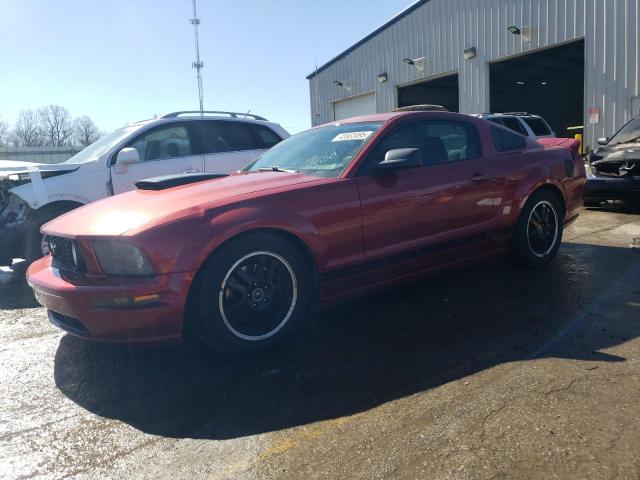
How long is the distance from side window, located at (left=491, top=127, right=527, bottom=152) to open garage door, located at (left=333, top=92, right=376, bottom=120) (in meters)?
16.6

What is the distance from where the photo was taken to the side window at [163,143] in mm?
6746

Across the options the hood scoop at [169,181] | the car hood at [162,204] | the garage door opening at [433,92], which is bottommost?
the car hood at [162,204]

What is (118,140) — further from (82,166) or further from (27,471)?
(27,471)

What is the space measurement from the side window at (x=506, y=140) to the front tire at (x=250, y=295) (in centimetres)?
239

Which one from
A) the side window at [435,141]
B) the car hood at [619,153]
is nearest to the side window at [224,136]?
the side window at [435,141]

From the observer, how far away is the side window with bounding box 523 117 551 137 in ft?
37.8

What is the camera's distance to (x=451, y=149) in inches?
174

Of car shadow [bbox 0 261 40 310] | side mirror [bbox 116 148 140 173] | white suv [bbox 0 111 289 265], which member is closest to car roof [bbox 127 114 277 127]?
white suv [bbox 0 111 289 265]

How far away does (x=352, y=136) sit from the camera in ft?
13.5

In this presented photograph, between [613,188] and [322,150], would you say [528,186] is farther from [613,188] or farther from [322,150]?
[613,188]

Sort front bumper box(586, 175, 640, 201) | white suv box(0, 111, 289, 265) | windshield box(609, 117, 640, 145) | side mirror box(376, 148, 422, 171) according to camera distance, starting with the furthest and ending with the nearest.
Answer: windshield box(609, 117, 640, 145) → front bumper box(586, 175, 640, 201) → white suv box(0, 111, 289, 265) → side mirror box(376, 148, 422, 171)

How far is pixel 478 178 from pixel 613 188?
530 cm

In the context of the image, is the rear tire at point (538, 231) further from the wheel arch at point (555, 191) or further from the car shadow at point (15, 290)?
the car shadow at point (15, 290)

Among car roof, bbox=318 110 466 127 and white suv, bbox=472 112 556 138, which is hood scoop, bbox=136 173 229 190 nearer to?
car roof, bbox=318 110 466 127
